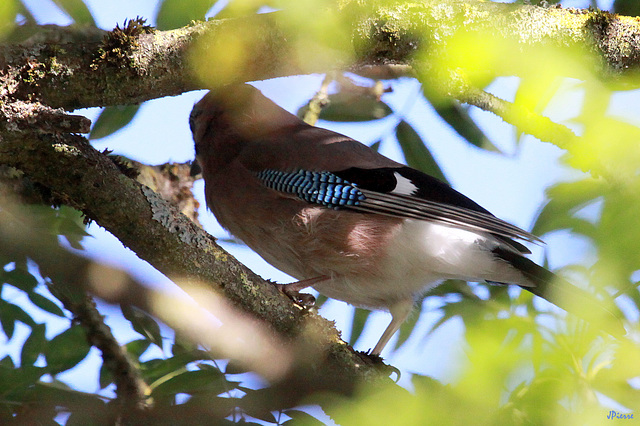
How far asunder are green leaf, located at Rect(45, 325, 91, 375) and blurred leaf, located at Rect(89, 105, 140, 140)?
4.77 ft

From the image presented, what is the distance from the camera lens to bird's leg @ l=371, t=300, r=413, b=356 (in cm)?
405

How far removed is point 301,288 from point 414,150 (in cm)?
114

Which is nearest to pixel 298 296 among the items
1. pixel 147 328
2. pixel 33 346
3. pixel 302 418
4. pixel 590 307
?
pixel 147 328

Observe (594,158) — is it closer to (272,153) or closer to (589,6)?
(589,6)

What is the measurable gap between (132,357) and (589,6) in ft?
8.84

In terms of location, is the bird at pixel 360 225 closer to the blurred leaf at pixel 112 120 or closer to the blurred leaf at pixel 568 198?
the blurred leaf at pixel 112 120

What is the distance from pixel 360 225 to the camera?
3877 millimetres

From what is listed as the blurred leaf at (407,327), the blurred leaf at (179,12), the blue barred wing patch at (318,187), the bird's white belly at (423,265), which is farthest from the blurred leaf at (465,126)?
the blurred leaf at (179,12)

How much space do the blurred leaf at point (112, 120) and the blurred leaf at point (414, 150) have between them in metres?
1.65

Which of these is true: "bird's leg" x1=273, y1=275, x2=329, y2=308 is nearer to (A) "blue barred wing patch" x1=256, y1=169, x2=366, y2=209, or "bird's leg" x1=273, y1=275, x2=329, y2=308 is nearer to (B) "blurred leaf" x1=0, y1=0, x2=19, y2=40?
(A) "blue barred wing patch" x1=256, y1=169, x2=366, y2=209

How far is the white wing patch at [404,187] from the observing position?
3.87 meters

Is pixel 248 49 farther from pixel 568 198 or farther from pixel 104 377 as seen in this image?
pixel 104 377

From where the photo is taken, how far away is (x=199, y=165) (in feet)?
16.0
